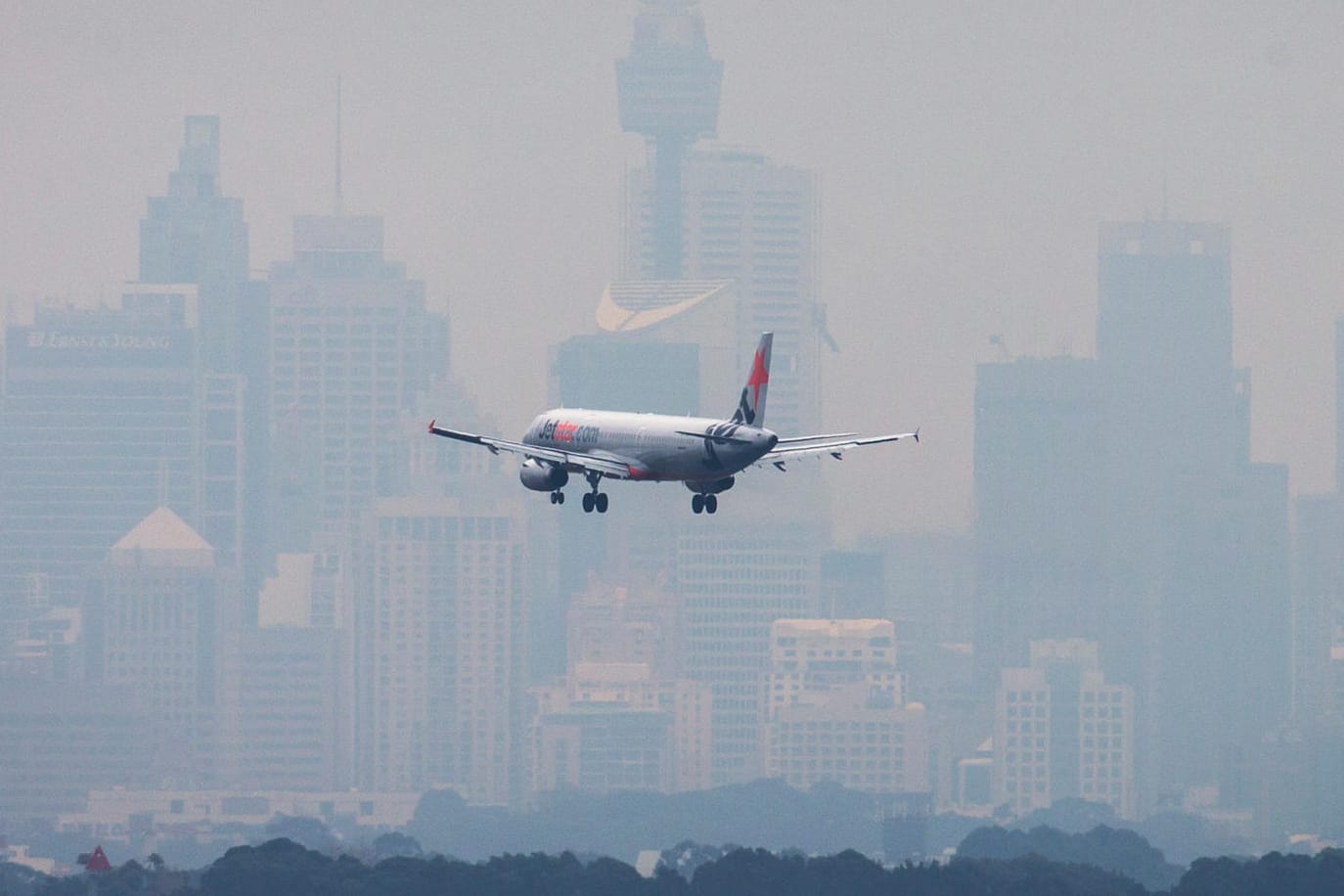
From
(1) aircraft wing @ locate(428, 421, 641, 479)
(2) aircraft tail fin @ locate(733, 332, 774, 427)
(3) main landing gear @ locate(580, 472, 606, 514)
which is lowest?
(3) main landing gear @ locate(580, 472, 606, 514)

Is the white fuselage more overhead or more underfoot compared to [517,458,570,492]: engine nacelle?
more overhead

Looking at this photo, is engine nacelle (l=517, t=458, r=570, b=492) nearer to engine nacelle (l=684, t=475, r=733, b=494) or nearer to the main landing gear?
the main landing gear

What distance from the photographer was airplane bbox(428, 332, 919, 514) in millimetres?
129000

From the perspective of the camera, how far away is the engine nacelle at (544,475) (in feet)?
447

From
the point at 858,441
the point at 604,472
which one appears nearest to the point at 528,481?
the point at 604,472

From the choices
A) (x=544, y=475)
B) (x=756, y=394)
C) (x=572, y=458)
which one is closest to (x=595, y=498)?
(x=572, y=458)

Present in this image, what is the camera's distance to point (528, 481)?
13750 centimetres

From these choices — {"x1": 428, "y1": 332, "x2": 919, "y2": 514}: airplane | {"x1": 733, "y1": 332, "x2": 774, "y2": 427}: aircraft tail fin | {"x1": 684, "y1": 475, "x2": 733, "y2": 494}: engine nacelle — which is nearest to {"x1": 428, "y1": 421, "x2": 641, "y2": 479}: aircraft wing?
{"x1": 428, "y1": 332, "x2": 919, "y2": 514}: airplane

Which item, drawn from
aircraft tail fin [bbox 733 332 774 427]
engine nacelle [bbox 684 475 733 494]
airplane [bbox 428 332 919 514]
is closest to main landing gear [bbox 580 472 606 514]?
airplane [bbox 428 332 919 514]

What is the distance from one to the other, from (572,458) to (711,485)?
6632 mm

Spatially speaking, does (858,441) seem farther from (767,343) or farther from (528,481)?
(528,481)

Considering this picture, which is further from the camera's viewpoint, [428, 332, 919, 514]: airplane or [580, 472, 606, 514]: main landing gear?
[580, 472, 606, 514]: main landing gear

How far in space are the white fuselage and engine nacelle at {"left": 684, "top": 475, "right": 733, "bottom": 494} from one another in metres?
0.45

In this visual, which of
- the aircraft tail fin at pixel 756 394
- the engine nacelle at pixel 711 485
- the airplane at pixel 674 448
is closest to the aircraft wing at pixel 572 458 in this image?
the airplane at pixel 674 448
